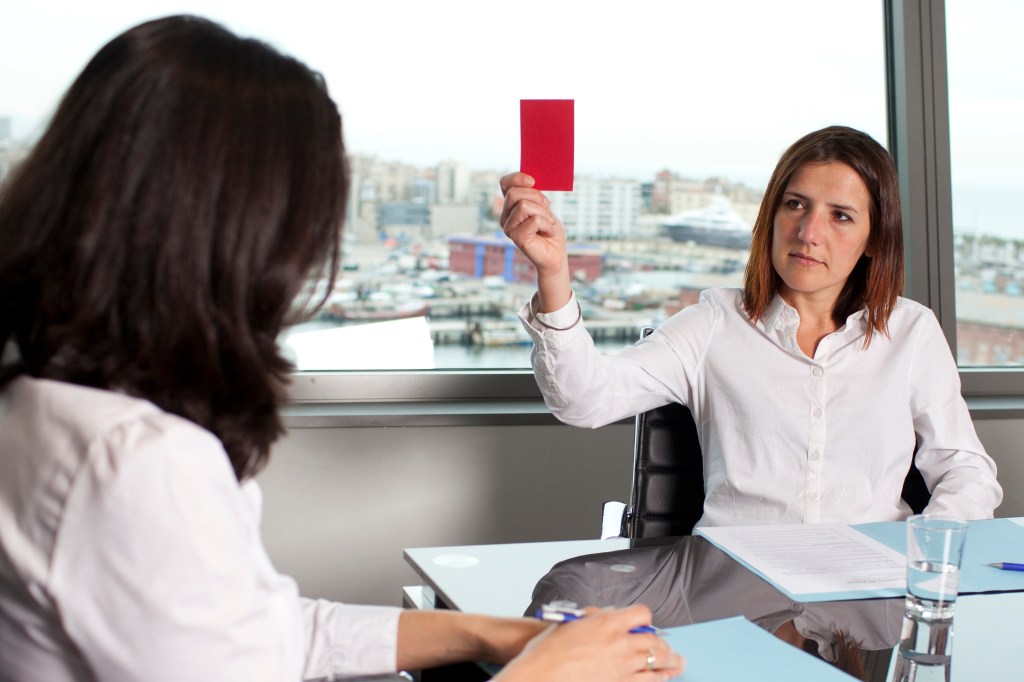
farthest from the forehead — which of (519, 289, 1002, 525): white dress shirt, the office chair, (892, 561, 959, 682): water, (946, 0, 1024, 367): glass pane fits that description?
(946, 0, 1024, 367): glass pane

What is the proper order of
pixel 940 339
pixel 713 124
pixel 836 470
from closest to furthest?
pixel 836 470 → pixel 940 339 → pixel 713 124

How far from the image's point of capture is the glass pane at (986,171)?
306 cm

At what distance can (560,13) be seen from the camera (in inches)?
109

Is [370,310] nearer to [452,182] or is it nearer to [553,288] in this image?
[452,182]

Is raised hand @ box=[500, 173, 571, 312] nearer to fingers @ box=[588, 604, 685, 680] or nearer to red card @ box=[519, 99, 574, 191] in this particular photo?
red card @ box=[519, 99, 574, 191]

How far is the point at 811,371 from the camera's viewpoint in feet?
6.12

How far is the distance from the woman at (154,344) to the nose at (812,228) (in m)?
1.16

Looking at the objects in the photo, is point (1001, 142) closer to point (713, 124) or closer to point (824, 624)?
point (713, 124)

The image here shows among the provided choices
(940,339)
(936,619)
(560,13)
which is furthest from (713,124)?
(936,619)

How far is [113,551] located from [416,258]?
81.1 inches

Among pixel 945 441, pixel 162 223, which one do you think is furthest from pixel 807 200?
pixel 162 223

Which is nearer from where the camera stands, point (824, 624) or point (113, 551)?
point (113, 551)

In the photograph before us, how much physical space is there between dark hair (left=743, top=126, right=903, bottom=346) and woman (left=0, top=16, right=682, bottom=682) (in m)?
1.21

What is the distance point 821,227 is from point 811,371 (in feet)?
0.85
